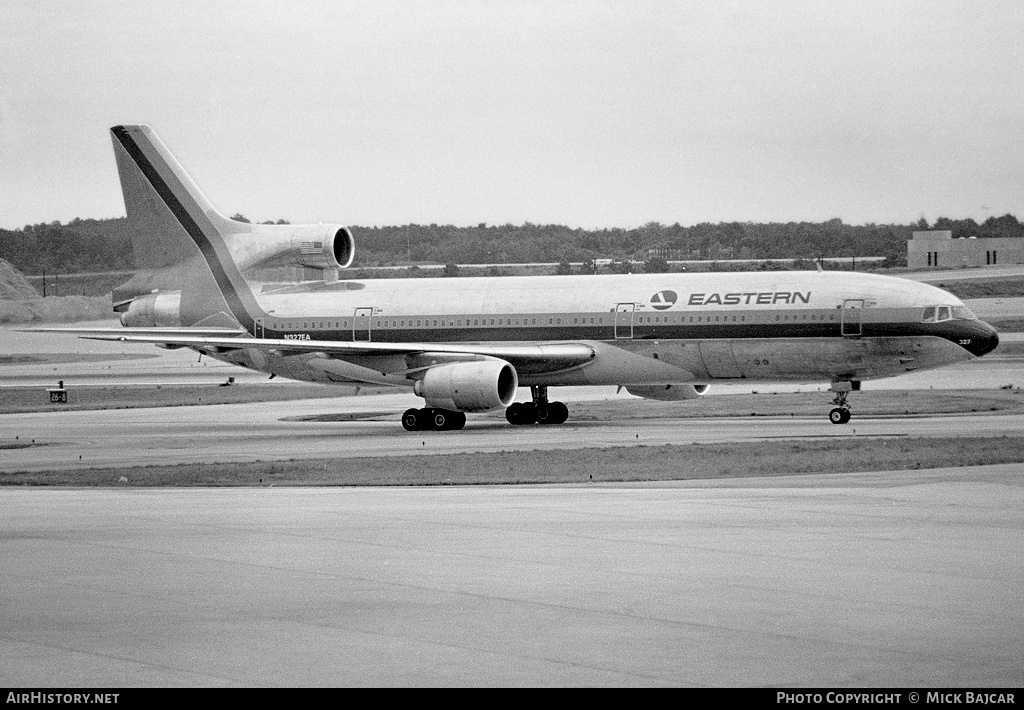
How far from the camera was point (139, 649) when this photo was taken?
1102cm

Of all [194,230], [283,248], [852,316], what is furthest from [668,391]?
[194,230]

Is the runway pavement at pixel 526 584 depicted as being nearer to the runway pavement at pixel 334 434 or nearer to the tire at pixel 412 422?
the runway pavement at pixel 334 434

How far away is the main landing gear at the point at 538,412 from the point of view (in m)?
40.7

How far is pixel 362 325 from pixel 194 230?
643cm

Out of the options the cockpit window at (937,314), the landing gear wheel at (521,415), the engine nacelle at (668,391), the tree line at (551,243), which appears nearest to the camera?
the cockpit window at (937,314)

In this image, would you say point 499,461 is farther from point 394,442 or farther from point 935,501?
point 935,501

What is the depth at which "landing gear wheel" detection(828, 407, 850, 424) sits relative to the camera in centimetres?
3566

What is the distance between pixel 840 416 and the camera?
35750 millimetres

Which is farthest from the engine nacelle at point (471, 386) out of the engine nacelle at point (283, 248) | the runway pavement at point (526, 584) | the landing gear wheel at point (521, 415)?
the runway pavement at point (526, 584)

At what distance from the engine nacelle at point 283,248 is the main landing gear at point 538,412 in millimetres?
7771

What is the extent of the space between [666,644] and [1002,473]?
12.6 meters

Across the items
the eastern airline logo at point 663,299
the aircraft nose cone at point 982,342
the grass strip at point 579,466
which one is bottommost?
the grass strip at point 579,466

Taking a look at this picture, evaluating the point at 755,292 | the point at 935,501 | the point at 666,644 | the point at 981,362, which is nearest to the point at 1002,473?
the point at 935,501

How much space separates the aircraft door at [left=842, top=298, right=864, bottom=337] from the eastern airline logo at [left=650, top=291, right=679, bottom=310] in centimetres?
456
